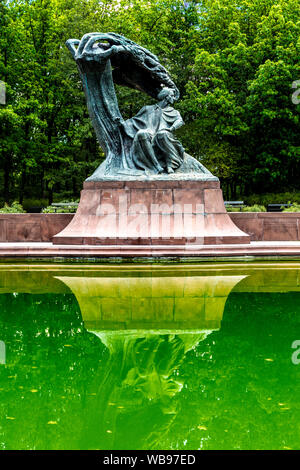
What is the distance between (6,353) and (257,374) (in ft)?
7.77

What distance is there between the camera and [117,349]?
5.36 meters

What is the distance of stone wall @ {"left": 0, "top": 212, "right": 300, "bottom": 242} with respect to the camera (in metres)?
14.8

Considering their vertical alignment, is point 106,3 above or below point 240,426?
above

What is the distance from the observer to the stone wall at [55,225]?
1478 centimetres

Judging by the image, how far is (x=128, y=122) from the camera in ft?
48.8

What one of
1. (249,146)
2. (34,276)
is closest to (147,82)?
(34,276)

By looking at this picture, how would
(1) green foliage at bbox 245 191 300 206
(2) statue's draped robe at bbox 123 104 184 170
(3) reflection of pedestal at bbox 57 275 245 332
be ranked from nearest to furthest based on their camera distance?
(3) reflection of pedestal at bbox 57 275 245 332, (2) statue's draped robe at bbox 123 104 184 170, (1) green foliage at bbox 245 191 300 206

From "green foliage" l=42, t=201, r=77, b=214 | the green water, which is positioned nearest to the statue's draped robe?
the green water

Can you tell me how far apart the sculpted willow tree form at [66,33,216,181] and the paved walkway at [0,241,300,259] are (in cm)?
251

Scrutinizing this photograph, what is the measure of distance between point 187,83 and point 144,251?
2260 centimetres

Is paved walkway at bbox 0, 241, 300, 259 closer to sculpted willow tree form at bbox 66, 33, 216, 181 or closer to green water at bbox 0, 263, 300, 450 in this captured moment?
sculpted willow tree form at bbox 66, 33, 216, 181

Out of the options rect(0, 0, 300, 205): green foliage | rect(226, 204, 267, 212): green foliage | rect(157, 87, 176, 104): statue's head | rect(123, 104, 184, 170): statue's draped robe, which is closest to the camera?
rect(123, 104, 184, 170): statue's draped robe

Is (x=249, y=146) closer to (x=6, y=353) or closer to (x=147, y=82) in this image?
(x=147, y=82)

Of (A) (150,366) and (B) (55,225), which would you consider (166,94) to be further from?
(A) (150,366)
